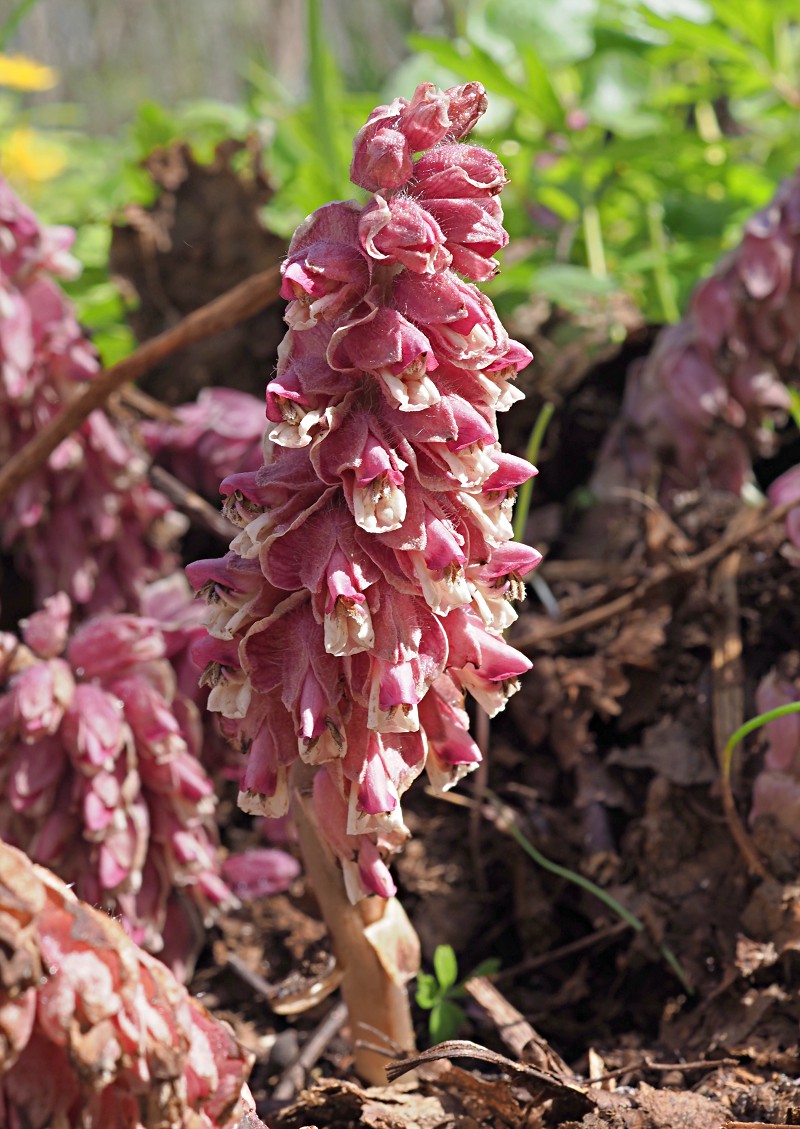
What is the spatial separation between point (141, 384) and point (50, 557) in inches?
25.5

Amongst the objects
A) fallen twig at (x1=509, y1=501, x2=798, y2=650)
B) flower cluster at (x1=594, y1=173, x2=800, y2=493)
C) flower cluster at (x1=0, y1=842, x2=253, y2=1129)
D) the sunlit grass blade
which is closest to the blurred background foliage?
flower cluster at (x1=594, y1=173, x2=800, y2=493)

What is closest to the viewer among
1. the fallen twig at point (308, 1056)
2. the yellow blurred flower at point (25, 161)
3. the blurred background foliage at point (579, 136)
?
the fallen twig at point (308, 1056)

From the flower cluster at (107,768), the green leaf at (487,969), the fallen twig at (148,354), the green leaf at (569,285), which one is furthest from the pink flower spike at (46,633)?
the green leaf at (569,285)

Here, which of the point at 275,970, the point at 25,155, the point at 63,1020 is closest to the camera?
the point at 63,1020

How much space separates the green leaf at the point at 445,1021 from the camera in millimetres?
1373

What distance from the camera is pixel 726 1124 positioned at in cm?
99

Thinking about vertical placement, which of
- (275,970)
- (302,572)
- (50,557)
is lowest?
(275,970)

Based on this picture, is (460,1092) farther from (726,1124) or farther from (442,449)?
(442,449)

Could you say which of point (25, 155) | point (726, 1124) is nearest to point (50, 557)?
point (726, 1124)

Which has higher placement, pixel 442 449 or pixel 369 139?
pixel 369 139

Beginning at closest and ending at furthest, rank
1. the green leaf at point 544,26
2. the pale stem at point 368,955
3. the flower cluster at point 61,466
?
1. the pale stem at point 368,955
2. the flower cluster at point 61,466
3. the green leaf at point 544,26

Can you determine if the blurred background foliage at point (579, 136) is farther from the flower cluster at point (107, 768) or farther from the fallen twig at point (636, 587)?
the flower cluster at point (107, 768)

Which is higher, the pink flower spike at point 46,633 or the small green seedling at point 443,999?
the pink flower spike at point 46,633

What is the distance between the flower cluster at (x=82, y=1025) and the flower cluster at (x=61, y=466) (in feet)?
3.17
